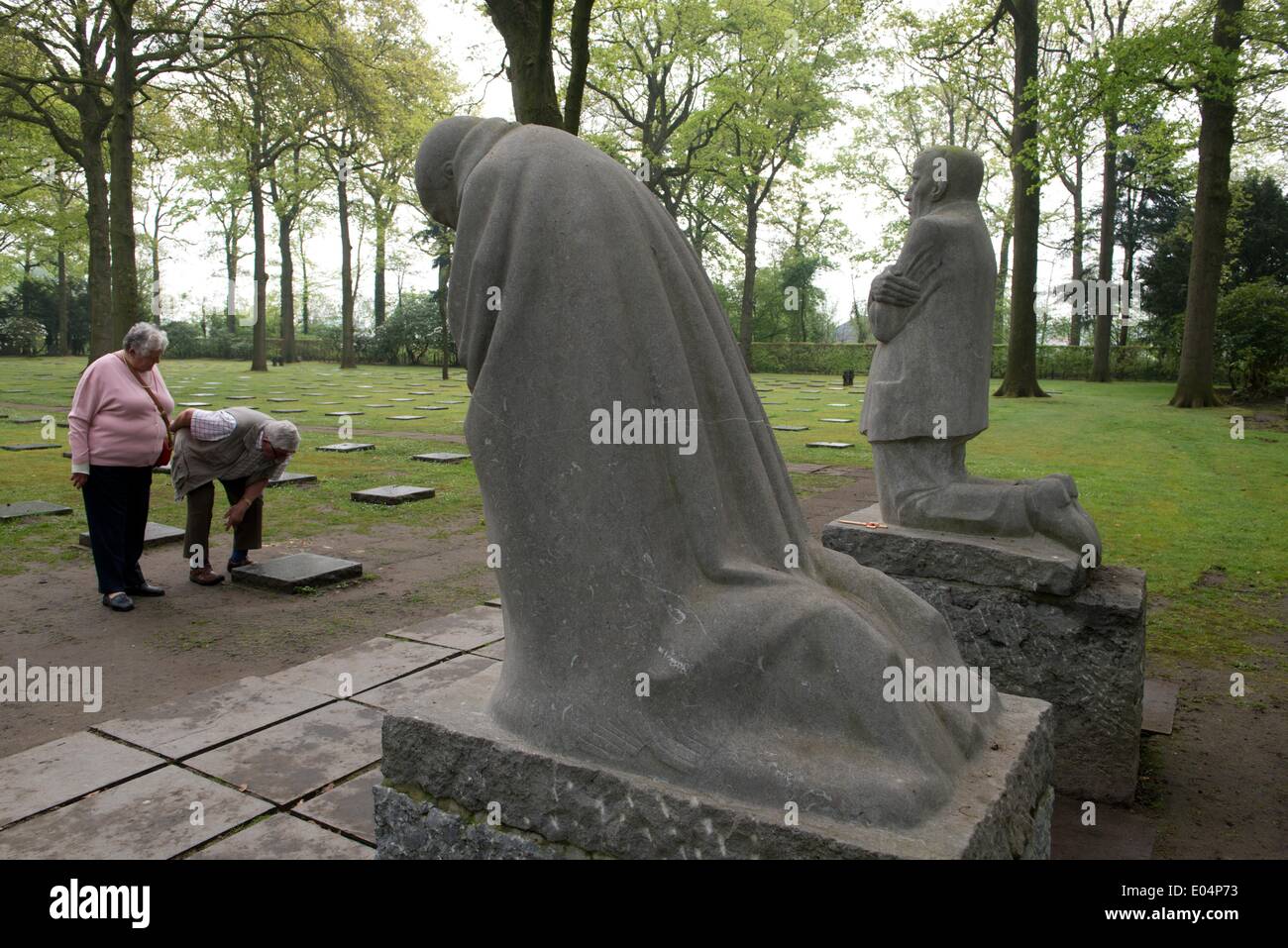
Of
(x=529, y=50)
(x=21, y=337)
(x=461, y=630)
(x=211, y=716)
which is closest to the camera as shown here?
(x=211, y=716)

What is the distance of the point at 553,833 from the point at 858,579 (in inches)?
37.8

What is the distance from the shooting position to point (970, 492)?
13.5 feet

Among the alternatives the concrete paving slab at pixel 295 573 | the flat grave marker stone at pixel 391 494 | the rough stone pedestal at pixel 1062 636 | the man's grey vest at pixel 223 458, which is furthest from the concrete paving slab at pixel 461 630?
the flat grave marker stone at pixel 391 494

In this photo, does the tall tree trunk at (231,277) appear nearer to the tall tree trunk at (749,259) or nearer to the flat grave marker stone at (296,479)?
the tall tree trunk at (749,259)

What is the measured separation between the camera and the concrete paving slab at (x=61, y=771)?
3.00 metres

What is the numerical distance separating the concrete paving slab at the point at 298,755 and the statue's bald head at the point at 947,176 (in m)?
3.56

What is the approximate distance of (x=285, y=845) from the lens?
276 centimetres

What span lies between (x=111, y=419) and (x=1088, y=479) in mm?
10340

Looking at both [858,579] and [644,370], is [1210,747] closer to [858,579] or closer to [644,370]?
[858,579]

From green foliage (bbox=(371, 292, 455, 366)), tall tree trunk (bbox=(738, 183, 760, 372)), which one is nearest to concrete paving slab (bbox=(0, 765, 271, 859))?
tall tree trunk (bbox=(738, 183, 760, 372))

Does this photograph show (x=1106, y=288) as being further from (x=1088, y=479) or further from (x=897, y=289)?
(x=897, y=289)

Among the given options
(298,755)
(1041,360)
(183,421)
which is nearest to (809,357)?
(1041,360)

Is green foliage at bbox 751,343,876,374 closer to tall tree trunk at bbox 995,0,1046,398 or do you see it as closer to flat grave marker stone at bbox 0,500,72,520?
tall tree trunk at bbox 995,0,1046,398

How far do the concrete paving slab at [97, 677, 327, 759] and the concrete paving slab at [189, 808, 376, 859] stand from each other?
751 millimetres
